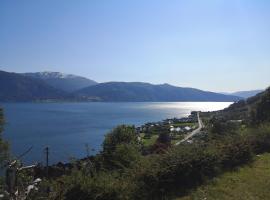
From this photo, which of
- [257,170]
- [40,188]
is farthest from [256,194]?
[40,188]

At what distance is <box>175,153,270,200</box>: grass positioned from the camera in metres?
11.6

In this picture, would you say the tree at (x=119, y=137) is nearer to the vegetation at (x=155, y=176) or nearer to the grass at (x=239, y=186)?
the vegetation at (x=155, y=176)

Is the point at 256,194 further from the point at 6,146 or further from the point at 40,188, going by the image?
the point at 6,146

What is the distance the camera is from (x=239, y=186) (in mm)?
12781

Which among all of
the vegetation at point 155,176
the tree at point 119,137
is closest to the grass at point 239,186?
the vegetation at point 155,176

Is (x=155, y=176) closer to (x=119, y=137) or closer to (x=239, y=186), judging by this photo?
(x=239, y=186)

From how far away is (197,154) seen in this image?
43.1 ft

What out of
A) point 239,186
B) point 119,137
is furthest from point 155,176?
point 119,137

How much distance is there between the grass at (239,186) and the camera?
11586mm

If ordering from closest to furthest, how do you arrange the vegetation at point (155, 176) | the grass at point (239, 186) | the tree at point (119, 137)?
the vegetation at point (155, 176) → the grass at point (239, 186) → the tree at point (119, 137)

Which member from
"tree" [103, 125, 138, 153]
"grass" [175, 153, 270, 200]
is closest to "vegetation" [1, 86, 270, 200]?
"grass" [175, 153, 270, 200]

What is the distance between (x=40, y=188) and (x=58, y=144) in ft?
282

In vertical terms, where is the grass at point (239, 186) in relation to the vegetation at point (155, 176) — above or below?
below

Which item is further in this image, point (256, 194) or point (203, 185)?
point (203, 185)
